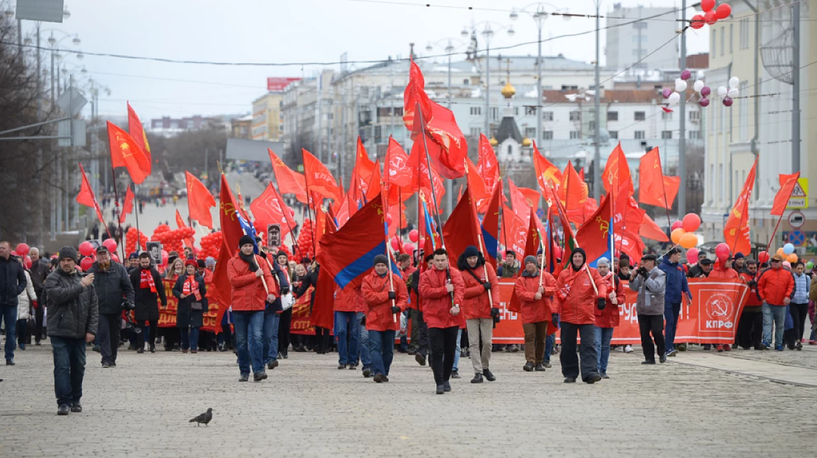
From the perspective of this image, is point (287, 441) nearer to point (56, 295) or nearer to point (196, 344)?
point (56, 295)

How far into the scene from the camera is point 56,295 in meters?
11.9

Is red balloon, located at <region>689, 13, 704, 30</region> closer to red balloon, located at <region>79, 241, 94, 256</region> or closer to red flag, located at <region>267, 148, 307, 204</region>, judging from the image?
red flag, located at <region>267, 148, 307, 204</region>

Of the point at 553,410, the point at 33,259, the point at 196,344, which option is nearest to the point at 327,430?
the point at 553,410

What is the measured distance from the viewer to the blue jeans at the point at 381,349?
14961mm

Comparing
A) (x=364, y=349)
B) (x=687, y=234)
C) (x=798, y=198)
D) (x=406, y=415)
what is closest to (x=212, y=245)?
(x=687, y=234)


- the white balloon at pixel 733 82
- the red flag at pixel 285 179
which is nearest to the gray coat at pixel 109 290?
the red flag at pixel 285 179

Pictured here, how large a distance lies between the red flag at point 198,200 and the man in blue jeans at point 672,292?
12.5 meters

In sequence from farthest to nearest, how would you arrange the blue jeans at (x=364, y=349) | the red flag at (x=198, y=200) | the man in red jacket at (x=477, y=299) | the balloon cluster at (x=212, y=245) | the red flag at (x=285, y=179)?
the red flag at (x=285, y=179) → the red flag at (x=198, y=200) → the balloon cluster at (x=212, y=245) → the blue jeans at (x=364, y=349) → the man in red jacket at (x=477, y=299)

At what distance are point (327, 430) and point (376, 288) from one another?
14.8 feet

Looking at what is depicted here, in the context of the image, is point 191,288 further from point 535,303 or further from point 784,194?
point 784,194

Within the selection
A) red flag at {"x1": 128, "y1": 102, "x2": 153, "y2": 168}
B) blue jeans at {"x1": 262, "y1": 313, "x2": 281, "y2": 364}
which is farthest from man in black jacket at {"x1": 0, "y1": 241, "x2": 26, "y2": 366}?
red flag at {"x1": 128, "y1": 102, "x2": 153, "y2": 168}

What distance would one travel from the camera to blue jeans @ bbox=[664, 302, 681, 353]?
19.0 m

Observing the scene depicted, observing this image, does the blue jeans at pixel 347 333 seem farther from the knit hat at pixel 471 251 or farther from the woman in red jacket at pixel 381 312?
the knit hat at pixel 471 251

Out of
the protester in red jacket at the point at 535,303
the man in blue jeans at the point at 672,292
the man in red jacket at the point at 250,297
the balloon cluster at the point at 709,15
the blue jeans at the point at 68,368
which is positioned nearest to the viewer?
the blue jeans at the point at 68,368
